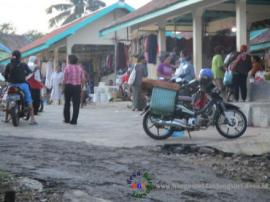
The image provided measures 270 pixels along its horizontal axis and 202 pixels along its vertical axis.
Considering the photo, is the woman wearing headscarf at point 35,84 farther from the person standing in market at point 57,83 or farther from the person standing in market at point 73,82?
the person standing in market at point 57,83

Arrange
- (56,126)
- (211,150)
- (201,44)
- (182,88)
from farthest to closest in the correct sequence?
(201,44), (56,126), (182,88), (211,150)

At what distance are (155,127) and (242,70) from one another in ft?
13.2

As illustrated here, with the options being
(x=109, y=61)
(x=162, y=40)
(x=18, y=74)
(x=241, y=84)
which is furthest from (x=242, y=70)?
(x=109, y=61)

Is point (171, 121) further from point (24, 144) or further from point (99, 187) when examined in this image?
point (99, 187)

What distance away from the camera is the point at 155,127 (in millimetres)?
10016

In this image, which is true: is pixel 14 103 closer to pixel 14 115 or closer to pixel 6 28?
pixel 14 115

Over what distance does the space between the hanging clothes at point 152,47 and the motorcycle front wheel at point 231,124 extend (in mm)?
8785

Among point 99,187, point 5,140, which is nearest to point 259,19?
point 5,140

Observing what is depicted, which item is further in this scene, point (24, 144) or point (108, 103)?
point (108, 103)

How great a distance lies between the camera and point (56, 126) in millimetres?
12086

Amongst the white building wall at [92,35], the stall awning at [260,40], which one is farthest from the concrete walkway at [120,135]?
the white building wall at [92,35]

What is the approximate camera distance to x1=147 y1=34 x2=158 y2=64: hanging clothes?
18.5 meters

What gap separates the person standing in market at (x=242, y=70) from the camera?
13.1 metres

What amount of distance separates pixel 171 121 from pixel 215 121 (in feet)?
2.61
